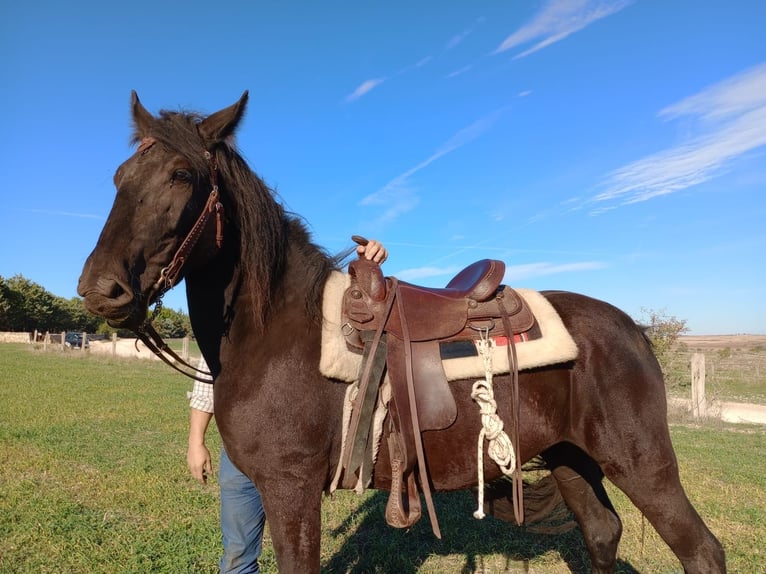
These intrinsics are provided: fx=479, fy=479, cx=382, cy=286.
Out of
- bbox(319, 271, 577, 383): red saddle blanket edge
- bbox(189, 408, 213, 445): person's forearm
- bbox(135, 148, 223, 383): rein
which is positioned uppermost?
bbox(135, 148, 223, 383): rein

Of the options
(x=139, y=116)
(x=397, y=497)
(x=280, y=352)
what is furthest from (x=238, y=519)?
(x=139, y=116)

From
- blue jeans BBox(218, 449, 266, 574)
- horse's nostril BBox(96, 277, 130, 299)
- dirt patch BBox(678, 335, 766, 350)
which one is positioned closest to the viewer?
horse's nostril BBox(96, 277, 130, 299)

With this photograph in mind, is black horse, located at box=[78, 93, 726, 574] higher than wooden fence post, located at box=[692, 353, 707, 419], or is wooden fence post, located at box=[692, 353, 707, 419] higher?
black horse, located at box=[78, 93, 726, 574]

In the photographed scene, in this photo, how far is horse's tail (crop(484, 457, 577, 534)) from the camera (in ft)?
9.82

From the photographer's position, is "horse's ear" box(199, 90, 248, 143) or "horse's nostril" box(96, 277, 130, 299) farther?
"horse's ear" box(199, 90, 248, 143)

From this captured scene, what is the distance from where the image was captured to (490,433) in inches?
82.1

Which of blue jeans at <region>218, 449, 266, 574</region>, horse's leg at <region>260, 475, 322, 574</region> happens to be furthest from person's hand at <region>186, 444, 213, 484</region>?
horse's leg at <region>260, 475, 322, 574</region>

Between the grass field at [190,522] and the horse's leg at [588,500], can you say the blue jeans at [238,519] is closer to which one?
the grass field at [190,522]

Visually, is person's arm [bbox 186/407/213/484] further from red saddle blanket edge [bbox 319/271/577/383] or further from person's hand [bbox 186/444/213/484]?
red saddle blanket edge [bbox 319/271/577/383]

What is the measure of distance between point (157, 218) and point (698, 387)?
46.4 feet

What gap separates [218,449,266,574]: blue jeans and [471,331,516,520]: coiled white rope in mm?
1186

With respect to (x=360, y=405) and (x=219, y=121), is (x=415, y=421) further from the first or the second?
(x=219, y=121)

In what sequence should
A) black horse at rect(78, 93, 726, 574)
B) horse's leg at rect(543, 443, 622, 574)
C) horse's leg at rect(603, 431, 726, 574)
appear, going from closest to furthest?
black horse at rect(78, 93, 726, 574), horse's leg at rect(603, 431, 726, 574), horse's leg at rect(543, 443, 622, 574)

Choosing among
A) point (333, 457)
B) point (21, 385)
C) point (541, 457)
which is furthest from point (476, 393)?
point (21, 385)
